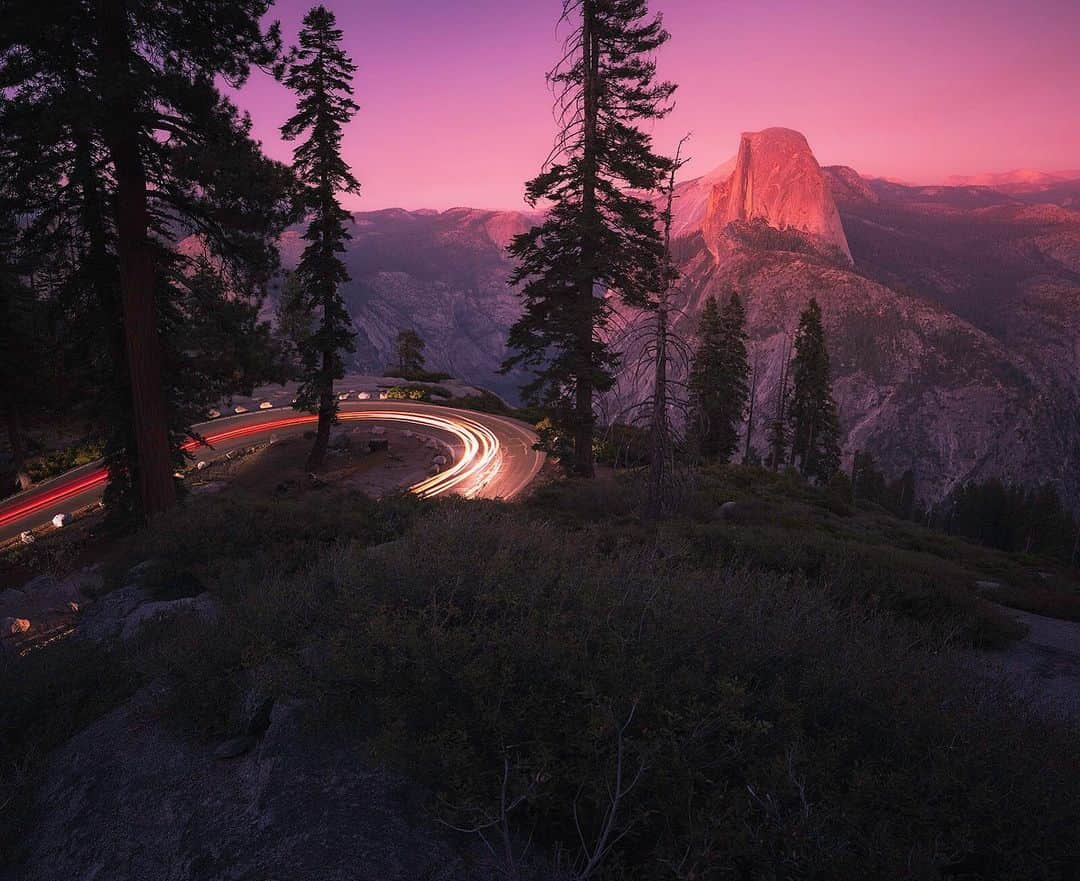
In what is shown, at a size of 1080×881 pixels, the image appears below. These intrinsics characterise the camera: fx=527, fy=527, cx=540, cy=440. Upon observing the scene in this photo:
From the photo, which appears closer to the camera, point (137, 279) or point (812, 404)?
point (137, 279)

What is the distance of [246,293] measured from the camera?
11.3 metres

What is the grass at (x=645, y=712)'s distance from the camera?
257 centimetres

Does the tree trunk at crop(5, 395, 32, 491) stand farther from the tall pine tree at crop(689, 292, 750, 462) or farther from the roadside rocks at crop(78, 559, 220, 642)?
the tall pine tree at crop(689, 292, 750, 462)

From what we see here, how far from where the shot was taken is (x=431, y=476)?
2638 centimetres

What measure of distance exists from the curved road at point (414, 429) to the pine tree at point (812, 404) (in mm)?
22611

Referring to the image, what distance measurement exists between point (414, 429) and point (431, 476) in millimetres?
8706

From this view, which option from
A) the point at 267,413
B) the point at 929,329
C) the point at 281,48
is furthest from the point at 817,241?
the point at 281,48

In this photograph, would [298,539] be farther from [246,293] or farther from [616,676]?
[616,676]

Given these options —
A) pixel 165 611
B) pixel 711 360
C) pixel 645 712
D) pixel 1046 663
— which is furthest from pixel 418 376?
pixel 645 712

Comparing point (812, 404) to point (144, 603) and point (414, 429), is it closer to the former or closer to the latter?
point (414, 429)

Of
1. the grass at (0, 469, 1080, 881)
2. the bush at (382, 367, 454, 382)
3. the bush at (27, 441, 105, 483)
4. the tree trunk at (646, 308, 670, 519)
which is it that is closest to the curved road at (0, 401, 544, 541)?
the bush at (27, 441, 105, 483)

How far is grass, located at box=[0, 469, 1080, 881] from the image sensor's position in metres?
2.57

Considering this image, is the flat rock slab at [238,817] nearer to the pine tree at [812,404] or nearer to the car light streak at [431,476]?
the car light streak at [431,476]

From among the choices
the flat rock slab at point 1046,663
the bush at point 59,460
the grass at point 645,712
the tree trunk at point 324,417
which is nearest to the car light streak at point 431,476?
the bush at point 59,460
